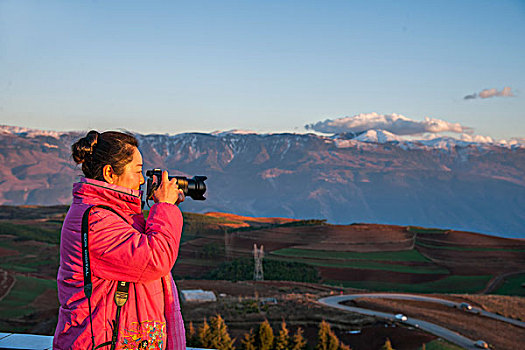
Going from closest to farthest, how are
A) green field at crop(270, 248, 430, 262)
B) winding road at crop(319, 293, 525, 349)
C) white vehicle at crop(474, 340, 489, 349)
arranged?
white vehicle at crop(474, 340, 489, 349), winding road at crop(319, 293, 525, 349), green field at crop(270, 248, 430, 262)

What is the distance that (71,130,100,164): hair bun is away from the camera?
1.98m

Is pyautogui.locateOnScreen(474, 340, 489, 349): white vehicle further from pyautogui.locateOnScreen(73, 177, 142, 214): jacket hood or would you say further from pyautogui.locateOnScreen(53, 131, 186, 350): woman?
pyautogui.locateOnScreen(73, 177, 142, 214): jacket hood

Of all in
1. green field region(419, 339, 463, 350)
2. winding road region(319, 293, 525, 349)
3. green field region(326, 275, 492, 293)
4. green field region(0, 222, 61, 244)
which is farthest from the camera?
green field region(0, 222, 61, 244)

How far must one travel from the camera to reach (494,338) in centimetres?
1386

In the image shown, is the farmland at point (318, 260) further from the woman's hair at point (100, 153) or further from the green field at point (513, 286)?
the woman's hair at point (100, 153)

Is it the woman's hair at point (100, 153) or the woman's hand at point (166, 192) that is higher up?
the woman's hair at point (100, 153)

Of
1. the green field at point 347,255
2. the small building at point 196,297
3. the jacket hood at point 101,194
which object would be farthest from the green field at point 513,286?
the jacket hood at point 101,194

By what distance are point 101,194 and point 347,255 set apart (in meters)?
41.2

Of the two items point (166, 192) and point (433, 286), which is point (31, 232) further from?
point (166, 192)

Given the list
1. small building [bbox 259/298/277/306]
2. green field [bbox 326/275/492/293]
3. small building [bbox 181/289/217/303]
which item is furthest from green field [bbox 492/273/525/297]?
small building [bbox 181/289/217/303]

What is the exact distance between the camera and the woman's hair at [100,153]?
201cm

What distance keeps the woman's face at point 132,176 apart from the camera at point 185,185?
2.4 inches

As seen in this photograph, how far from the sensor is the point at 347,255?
41.8m

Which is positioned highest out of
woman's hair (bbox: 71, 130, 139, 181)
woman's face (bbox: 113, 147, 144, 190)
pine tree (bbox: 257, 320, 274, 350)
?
woman's hair (bbox: 71, 130, 139, 181)
